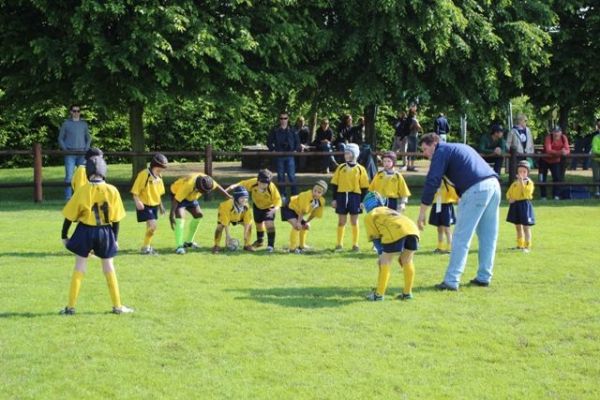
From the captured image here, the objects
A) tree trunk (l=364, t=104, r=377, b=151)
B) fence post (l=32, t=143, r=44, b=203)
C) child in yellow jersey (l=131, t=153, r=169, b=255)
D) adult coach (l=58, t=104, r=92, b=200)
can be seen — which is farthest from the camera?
tree trunk (l=364, t=104, r=377, b=151)

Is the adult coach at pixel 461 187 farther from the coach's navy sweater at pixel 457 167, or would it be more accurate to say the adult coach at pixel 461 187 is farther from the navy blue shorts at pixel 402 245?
the navy blue shorts at pixel 402 245

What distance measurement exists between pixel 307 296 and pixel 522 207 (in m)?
4.85

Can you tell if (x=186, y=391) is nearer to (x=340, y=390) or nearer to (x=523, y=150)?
(x=340, y=390)

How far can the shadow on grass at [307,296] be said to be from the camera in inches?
375

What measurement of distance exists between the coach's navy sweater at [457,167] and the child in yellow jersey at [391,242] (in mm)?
870

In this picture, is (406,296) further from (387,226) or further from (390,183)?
(390,183)

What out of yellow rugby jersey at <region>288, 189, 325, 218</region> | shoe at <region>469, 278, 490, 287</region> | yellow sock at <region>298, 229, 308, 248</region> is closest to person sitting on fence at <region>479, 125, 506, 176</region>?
yellow rugby jersey at <region>288, 189, 325, 218</region>

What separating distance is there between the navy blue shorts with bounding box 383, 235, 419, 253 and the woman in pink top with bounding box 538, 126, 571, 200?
44.3 feet

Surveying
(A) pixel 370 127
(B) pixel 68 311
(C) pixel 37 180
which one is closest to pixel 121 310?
(B) pixel 68 311

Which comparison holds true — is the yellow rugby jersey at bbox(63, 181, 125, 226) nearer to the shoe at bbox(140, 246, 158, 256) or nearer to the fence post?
the shoe at bbox(140, 246, 158, 256)

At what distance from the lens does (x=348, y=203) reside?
44.7 ft

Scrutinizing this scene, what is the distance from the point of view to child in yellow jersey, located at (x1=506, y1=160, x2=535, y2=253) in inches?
524

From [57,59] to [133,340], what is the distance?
12.7m

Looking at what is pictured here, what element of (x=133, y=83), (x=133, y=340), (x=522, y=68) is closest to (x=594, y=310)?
(x=133, y=340)
